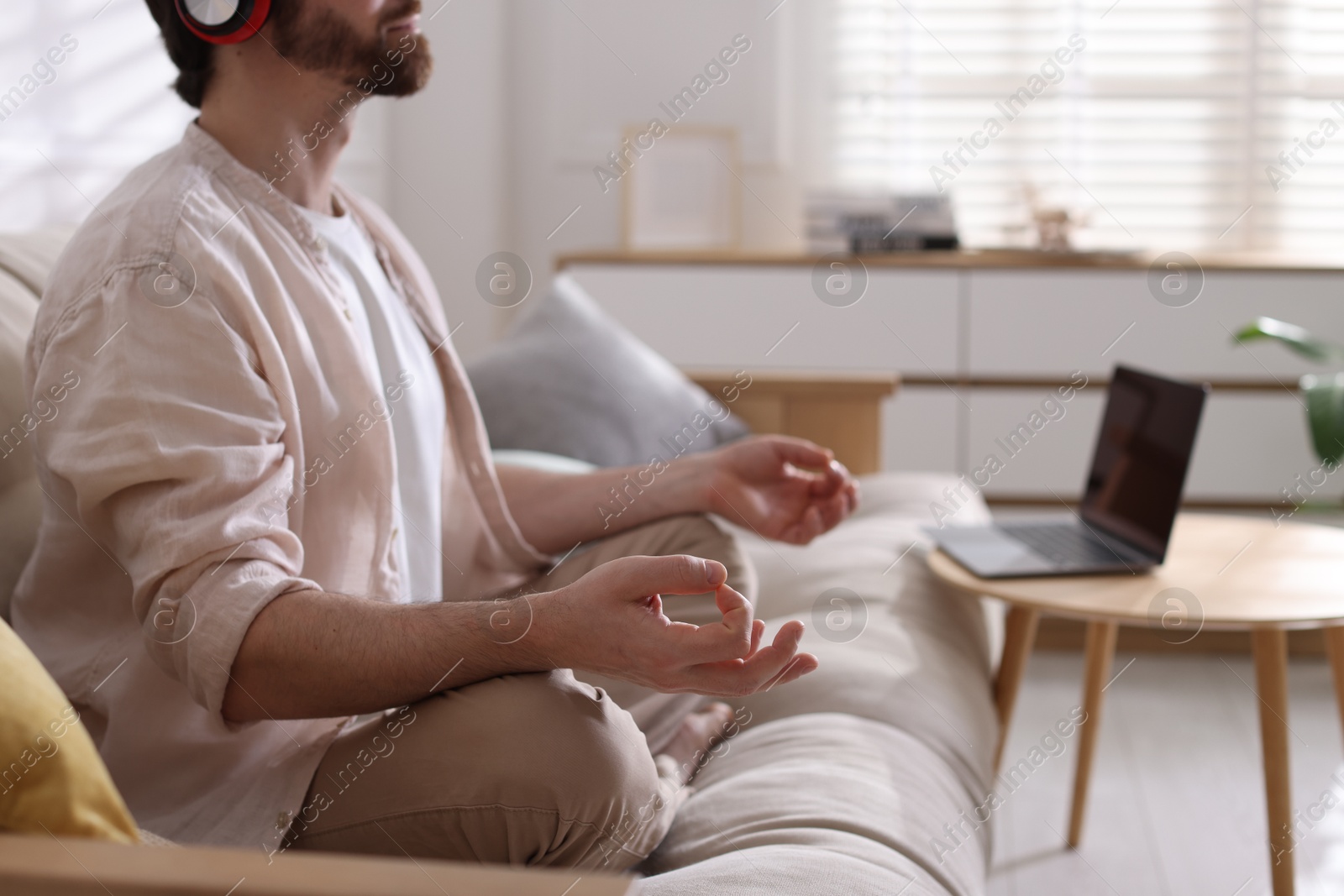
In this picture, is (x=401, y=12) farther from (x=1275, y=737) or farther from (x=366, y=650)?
(x=1275, y=737)

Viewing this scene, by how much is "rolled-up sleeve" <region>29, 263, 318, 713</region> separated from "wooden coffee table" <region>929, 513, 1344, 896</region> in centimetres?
88

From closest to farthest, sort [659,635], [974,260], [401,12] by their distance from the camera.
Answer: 1. [659,635]
2. [401,12]
3. [974,260]

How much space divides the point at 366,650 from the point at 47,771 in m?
0.22

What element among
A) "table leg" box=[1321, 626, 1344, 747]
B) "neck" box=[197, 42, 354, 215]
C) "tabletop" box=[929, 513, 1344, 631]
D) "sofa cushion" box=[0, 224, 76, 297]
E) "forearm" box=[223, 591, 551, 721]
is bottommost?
"table leg" box=[1321, 626, 1344, 747]

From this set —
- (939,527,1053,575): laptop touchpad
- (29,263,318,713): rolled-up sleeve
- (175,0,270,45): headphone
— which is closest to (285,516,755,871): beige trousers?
(29,263,318,713): rolled-up sleeve

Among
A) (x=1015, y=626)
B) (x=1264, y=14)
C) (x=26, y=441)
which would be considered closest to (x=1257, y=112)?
(x=1264, y=14)

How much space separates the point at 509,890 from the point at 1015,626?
1107mm

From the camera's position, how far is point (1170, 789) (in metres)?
1.90

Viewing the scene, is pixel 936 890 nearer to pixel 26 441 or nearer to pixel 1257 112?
pixel 26 441

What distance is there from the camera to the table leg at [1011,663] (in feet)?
4.96

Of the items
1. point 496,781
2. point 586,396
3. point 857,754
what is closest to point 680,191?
point 586,396

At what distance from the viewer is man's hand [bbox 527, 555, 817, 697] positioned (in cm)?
73

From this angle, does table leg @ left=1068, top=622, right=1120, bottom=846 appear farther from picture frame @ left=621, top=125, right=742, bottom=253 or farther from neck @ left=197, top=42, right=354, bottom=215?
picture frame @ left=621, top=125, right=742, bottom=253

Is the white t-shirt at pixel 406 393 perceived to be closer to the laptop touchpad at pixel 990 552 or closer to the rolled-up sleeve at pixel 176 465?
the rolled-up sleeve at pixel 176 465
